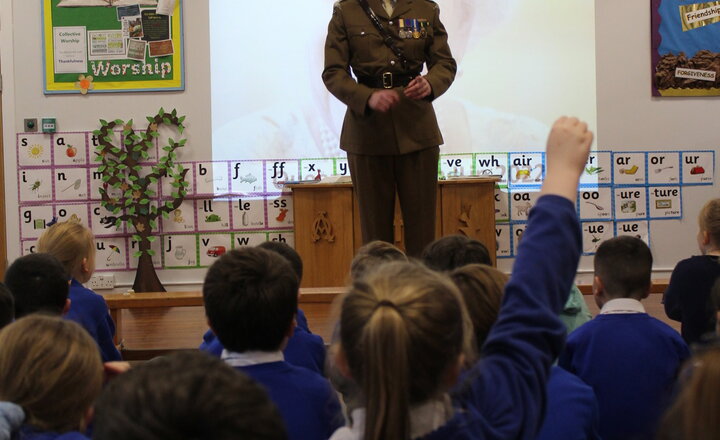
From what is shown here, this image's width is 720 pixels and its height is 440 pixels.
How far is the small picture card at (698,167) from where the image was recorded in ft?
19.5

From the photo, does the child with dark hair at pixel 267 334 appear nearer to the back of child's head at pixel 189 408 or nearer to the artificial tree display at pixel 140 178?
the back of child's head at pixel 189 408

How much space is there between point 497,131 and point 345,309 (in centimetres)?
493

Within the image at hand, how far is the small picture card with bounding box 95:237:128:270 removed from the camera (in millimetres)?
5871

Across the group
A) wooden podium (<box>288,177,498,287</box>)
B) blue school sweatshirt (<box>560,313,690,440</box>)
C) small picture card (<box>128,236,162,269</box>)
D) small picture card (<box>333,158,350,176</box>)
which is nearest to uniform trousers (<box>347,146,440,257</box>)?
blue school sweatshirt (<box>560,313,690,440</box>)

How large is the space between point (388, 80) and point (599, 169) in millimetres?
3125

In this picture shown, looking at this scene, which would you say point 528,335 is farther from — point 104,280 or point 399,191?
point 104,280

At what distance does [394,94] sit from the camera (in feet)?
9.89

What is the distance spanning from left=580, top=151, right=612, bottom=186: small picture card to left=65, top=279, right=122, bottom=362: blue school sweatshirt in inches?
163

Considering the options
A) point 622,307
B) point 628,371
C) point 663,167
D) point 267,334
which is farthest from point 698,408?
point 663,167

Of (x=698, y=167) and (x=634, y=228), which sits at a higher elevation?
(x=698, y=167)

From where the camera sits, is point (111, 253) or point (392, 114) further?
point (111, 253)

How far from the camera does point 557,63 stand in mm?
5785

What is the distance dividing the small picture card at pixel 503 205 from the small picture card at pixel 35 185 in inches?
122

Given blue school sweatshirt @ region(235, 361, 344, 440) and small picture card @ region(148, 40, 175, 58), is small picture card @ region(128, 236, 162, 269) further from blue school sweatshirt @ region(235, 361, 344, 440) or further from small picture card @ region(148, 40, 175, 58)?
blue school sweatshirt @ region(235, 361, 344, 440)
